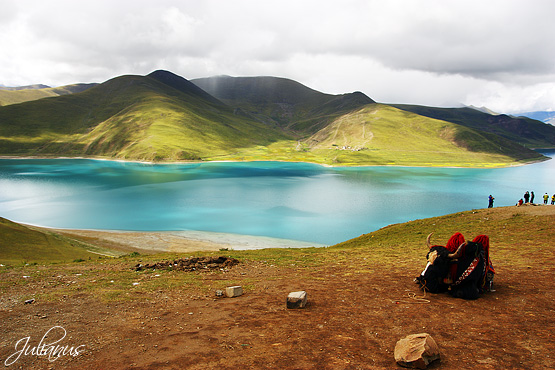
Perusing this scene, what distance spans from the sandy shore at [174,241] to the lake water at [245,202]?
3.35 m

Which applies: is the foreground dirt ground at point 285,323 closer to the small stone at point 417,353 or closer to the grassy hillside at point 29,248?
the small stone at point 417,353

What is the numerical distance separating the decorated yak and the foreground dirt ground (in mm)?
424

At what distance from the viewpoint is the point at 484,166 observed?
185m

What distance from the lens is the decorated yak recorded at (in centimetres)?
1111

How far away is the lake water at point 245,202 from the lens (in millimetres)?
57406

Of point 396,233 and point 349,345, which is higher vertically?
point 349,345

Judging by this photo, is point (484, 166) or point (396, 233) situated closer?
point (396, 233)

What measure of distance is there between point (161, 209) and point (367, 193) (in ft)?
188

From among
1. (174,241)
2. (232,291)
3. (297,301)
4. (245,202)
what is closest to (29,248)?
(174,241)

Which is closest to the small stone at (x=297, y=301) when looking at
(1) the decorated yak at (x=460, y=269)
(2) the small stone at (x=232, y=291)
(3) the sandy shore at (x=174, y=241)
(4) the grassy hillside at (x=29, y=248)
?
(2) the small stone at (x=232, y=291)

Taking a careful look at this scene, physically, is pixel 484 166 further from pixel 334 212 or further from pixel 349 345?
pixel 349 345

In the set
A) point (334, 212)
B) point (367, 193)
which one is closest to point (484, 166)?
point (367, 193)

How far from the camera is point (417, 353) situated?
7109 millimetres

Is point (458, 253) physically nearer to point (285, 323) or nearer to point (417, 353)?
point (417, 353)
